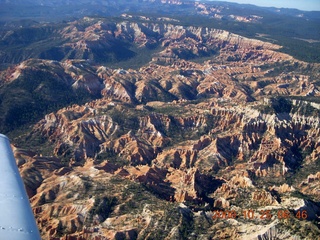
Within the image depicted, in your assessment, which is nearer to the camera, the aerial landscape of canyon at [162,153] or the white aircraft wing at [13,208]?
the white aircraft wing at [13,208]

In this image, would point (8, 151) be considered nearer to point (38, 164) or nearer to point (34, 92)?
point (38, 164)

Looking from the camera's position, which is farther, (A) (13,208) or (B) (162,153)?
(B) (162,153)

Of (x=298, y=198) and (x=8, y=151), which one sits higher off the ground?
(x=8, y=151)

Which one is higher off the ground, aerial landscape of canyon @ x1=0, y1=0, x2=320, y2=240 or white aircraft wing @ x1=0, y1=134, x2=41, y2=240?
white aircraft wing @ x1=0, y1=134, x2=41, y2=240

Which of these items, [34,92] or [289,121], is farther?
[34,92]

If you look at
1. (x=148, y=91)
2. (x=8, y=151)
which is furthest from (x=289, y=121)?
(x=8, y=151)

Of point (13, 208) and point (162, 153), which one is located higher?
point (13, 208)

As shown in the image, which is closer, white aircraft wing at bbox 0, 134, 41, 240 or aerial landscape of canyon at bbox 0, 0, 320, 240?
white aircraft wing at bbox 0, 134, 41, 240

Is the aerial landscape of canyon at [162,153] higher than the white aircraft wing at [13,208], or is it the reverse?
the white aircraft wing at [13,208]
